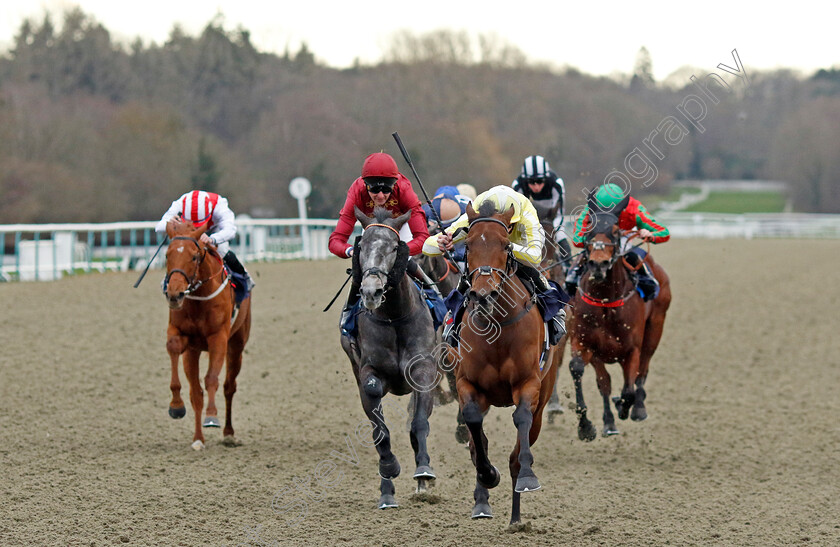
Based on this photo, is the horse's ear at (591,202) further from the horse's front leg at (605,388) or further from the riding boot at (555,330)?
the riding boot at (555,330)

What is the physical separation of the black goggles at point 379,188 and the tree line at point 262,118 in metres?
17.6

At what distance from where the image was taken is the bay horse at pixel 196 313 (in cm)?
730

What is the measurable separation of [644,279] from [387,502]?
3221 mm

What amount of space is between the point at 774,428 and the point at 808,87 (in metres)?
78.6

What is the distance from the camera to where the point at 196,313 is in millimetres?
7609

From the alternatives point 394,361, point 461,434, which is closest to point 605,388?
point 461,434

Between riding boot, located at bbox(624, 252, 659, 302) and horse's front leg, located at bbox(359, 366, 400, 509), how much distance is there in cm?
→ 298

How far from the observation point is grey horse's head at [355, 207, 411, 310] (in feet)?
16.9

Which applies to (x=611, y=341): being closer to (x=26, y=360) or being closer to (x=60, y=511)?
(x=60, y=511)

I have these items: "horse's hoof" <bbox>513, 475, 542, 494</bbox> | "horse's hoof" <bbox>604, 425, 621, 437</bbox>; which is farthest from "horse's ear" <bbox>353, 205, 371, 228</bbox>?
"horse's hoof" <bbox>604, 425, 621, 437</bbox>

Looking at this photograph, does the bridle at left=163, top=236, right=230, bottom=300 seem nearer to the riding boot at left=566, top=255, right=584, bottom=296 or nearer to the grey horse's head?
the grey horse's head

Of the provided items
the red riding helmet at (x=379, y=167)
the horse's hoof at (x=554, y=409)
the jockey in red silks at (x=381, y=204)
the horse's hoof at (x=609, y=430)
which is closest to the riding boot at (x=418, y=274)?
the jockey in red silks at (x=381, y=204)

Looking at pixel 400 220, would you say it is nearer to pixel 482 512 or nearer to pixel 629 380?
pixel 482 512

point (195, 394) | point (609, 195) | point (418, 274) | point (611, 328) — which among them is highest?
point (609, 195)
